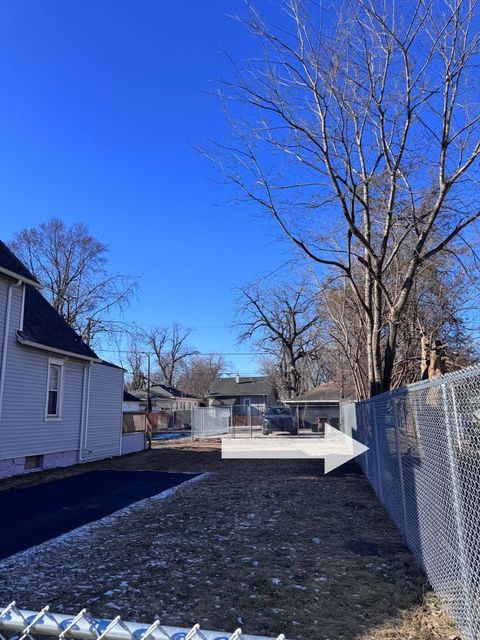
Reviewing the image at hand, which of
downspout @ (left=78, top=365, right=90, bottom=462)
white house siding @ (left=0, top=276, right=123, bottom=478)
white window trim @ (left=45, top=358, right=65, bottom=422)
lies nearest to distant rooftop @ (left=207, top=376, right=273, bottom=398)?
white house siding @ (left=0, top=276, right=123, bottom=478)

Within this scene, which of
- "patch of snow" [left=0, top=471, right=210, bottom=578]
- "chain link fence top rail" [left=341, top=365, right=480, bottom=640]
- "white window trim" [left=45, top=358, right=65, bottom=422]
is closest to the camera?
"chain link fence top rail" [left=341, top=365, right=480, bottom=640]

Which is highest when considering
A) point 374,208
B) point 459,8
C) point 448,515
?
point 459,8

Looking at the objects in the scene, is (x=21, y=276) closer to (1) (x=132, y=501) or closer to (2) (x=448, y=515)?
(1) (x=132, y=501)

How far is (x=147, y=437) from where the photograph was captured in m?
19.9

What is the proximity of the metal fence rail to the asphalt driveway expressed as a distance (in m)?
4.55

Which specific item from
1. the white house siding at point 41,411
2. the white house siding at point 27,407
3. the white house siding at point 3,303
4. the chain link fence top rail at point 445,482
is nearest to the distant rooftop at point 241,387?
the white house siding at point 41,411

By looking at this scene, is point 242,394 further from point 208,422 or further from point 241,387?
point 208,422

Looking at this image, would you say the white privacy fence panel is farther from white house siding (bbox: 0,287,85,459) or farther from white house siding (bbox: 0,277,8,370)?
white house siding (bbox: 0,277,8,370)

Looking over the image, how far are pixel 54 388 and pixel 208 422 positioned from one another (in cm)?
1520

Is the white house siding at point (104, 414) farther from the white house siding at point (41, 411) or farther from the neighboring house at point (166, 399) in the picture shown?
the neighboring house at point (166, 399)

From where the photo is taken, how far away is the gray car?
2641cm

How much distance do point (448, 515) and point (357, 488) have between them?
6418mm

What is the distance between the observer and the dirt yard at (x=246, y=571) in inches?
142

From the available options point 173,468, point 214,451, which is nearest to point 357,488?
point 173,468
